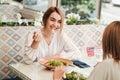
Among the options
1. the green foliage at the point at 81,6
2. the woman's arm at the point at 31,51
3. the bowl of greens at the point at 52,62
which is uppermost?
the green foliage at the point at 81,6

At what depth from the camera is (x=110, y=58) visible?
1.45 m

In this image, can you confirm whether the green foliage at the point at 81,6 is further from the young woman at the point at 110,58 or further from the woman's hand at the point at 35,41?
the young woman at the point at 110,58

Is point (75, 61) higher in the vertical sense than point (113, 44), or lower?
lower

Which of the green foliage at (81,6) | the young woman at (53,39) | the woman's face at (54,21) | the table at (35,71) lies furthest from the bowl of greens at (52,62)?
the green foliage at (81,6)

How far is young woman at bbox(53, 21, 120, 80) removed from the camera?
1428 mm

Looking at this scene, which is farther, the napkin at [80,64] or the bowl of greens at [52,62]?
the napkin at [80,64]

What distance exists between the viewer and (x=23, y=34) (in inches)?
116

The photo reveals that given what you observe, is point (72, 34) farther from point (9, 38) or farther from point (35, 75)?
point (35, 75)

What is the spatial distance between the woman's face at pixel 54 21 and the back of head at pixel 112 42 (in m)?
1.18

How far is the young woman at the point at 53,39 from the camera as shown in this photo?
2594mm

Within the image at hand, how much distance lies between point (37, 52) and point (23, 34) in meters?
0.51

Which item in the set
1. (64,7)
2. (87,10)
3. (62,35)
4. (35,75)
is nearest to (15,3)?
(64,7)

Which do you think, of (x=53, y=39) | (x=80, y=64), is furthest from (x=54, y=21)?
(x=80, y=64)

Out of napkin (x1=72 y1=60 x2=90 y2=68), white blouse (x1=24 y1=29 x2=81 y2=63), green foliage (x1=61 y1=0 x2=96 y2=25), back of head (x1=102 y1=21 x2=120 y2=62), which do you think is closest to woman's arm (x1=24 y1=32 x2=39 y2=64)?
white blouse (x1=24 y1=29 x2=81 y2=63)
